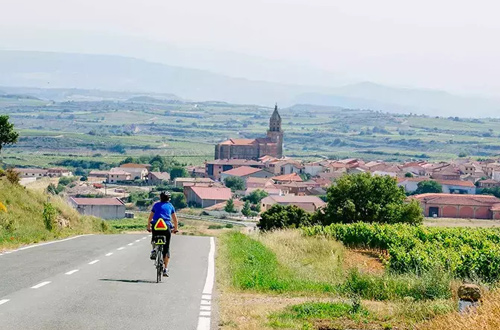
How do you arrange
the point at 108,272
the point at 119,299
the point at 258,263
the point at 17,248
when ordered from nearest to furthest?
the point at 119,299 < the point at 108,272 < the point at 258,263 < the point at 17,248

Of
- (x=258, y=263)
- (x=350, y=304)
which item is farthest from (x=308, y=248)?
(x=350, y=304)

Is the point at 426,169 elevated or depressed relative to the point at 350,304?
depressed

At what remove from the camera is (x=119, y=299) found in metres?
12.5

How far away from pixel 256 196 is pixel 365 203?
7678 centimetres

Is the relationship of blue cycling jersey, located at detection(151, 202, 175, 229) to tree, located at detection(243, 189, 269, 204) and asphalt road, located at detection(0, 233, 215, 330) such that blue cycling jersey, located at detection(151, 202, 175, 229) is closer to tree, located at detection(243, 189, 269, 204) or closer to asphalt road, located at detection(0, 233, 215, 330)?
asphalt road, located at detection(0, 233, 215, 330)

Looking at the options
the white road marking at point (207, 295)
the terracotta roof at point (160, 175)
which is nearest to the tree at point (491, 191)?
the terracotta roof at point (160, 175)

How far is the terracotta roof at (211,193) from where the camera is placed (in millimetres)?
126000

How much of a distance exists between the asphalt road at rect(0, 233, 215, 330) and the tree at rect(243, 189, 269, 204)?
110504 mm

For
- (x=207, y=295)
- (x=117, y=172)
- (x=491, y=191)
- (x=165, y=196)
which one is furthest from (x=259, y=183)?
(x=207, y=295)

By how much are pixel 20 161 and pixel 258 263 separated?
164m

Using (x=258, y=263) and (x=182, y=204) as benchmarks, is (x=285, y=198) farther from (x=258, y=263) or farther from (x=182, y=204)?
(x=258, y=263)

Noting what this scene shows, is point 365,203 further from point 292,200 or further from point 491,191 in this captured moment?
point 491,191

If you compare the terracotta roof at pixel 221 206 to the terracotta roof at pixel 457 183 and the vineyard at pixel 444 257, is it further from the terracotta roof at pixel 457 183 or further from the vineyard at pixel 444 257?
the vineyard at pixel 444 257

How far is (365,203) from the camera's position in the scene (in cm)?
5703
